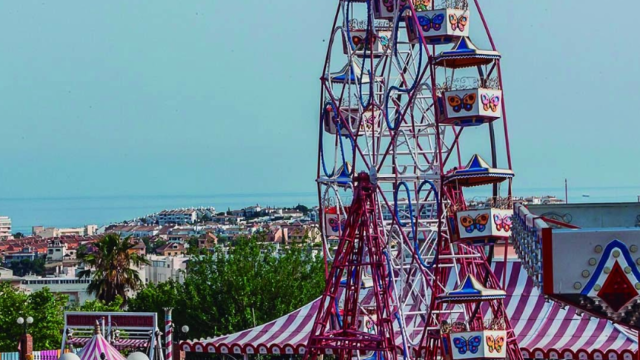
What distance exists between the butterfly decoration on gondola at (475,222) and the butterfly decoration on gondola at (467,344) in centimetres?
255

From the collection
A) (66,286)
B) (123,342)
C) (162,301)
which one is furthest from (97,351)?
(66,286)

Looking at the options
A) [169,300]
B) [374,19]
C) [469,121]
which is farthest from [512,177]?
[169,300]

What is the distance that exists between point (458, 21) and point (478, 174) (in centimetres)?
485

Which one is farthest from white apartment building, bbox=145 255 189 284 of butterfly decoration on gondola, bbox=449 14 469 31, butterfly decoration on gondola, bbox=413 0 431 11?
butterfly decoration on gondola, bbox=449 14 469 31

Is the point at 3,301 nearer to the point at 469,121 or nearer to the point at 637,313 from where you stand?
the point at 469,121

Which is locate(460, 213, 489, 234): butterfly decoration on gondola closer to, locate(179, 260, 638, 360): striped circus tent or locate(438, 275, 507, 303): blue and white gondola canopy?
locate(438, 275, 507, 303): blue and white gondola canopy

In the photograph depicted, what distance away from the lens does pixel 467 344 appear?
124ft

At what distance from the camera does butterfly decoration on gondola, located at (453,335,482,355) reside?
124 ft

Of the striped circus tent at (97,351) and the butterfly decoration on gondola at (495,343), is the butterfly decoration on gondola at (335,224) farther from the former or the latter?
the striped circus tent at (97,351)

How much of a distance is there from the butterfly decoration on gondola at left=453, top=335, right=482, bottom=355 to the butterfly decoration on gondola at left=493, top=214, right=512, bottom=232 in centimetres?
264

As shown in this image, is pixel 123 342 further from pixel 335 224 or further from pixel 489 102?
pixel 489 102

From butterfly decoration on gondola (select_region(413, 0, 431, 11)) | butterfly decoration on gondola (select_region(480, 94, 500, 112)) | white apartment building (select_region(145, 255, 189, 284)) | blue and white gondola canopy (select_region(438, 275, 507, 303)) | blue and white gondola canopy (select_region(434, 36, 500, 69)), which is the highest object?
butterfly decoration on gondola (select_region(413, 0, 431, 11))

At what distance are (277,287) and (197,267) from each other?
461 centimetres

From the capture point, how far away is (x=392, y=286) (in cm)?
4147
